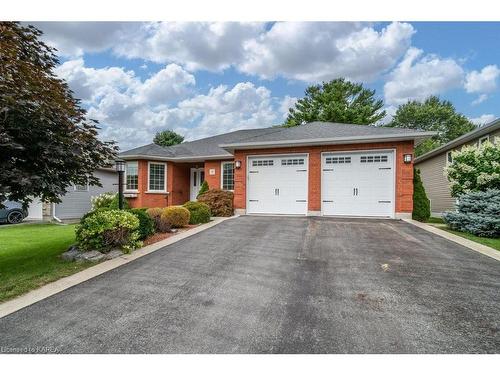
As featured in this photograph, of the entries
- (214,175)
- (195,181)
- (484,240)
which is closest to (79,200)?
(195,181)

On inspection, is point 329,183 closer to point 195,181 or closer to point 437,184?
point 195,181

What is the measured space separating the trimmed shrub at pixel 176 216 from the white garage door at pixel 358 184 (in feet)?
16.8

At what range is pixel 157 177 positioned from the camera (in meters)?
14.9

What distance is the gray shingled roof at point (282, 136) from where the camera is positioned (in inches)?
390

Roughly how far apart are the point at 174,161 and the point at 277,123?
20.3m

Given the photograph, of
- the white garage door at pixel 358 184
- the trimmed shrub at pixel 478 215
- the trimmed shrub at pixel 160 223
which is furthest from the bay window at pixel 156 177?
the trimmed shrub at pixel 478 215

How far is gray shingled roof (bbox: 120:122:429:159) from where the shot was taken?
32.5 ft

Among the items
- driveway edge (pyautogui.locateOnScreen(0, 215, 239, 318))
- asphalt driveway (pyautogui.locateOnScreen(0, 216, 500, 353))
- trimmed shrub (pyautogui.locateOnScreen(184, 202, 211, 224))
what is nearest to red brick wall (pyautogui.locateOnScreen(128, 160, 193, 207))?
trimmed shrub (pyautogui.locateOnScreen(184, 202, 211, 224))

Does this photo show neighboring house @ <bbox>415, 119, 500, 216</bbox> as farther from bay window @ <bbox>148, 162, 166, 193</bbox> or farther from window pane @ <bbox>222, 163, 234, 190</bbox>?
bay window @ <bbox>148, 162, 166, 193</bbox>

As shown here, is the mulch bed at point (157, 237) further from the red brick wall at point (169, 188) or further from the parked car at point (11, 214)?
the parked car at point (11, 214)

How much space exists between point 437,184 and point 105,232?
1698 centimetres

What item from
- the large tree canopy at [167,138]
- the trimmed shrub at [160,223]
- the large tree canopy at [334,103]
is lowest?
the trimmed shrub at [160,223]

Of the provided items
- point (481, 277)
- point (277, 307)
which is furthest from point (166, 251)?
point (481, 277)

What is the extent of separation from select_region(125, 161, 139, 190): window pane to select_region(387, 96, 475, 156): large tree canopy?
1386 inches
